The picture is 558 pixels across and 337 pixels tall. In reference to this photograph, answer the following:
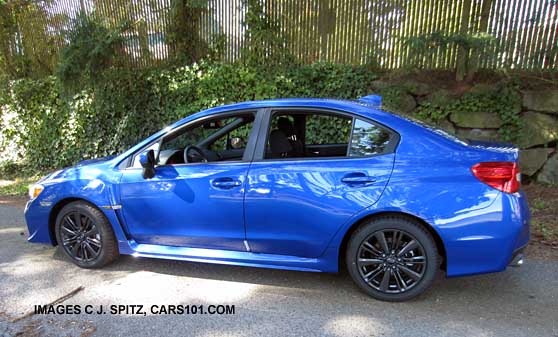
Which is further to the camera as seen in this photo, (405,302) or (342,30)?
(342,30)

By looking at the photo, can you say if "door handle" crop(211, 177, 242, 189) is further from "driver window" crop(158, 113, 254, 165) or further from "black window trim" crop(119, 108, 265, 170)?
"driver window" crop(158, 113, 254, 165)

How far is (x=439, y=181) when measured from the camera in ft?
10.00

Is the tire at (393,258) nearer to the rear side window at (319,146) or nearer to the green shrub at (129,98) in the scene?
the rear side window at (319,146)

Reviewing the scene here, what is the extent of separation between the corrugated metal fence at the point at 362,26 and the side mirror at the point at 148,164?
4.26 m

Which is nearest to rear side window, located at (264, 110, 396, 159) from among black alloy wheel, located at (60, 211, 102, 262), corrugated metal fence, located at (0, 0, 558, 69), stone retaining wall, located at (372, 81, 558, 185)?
black alloy wheel, located at (60, 211, 102, 262)

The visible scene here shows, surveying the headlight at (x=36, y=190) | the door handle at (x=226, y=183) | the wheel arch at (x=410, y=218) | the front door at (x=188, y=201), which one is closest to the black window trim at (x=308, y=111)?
the front door at (x=188, y=201)

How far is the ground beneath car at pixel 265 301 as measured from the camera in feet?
9.53

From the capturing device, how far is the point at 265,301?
3338mm

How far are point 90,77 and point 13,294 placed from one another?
5.32 m

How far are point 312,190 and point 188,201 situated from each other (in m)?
1.12

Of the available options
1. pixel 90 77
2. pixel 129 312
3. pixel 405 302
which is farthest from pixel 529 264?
pixel 90 77

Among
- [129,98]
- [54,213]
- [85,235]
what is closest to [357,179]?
[85,235]

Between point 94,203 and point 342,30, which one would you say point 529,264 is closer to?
point 94,203

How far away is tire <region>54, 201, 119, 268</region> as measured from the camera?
3.93 meters
